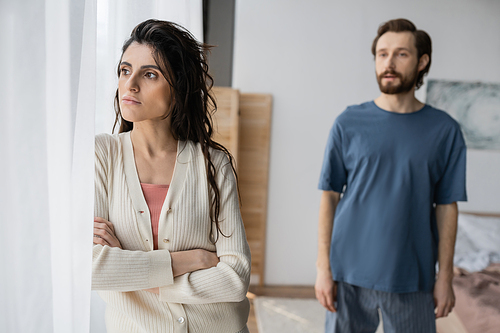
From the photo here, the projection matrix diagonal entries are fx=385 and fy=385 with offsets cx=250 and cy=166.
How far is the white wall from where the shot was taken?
11.0ft

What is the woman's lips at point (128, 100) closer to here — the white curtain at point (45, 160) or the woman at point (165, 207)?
the woman at point (165, 207)

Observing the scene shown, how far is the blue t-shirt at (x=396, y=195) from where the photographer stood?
1.45 meters

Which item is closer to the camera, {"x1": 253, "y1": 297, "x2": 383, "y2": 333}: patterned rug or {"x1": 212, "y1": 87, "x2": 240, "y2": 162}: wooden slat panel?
{"x1": 253, "y1": 297, "x2": 383, "y2": 333}: patterned rug

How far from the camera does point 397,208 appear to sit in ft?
4.79

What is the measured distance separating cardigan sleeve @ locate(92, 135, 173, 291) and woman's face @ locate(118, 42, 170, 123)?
0.13m

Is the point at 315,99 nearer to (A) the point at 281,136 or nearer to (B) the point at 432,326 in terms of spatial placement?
(A) the point at 281,136

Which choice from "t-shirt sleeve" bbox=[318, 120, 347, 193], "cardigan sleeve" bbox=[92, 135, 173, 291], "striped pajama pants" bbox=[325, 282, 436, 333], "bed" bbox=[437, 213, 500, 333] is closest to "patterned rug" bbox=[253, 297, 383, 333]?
"bed" bbox=[437, 213, 500, 333]

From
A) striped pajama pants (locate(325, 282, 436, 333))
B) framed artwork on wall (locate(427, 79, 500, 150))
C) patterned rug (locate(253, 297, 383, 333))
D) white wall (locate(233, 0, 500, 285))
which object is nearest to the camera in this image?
striped pajama pants (locate(325, 282, 436, 333))

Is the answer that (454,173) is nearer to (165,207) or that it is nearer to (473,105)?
(165,207)

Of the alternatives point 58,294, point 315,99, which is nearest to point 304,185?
point 315,99

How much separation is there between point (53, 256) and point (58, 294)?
64 millimetres

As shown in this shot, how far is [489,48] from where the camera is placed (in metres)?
3.46

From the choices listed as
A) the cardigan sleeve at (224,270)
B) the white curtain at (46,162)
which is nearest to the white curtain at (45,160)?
the white curtain at (46,162)

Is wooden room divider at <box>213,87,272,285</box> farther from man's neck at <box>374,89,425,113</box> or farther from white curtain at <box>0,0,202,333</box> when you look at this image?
white curtain at <box>0,0,202,333</box>
